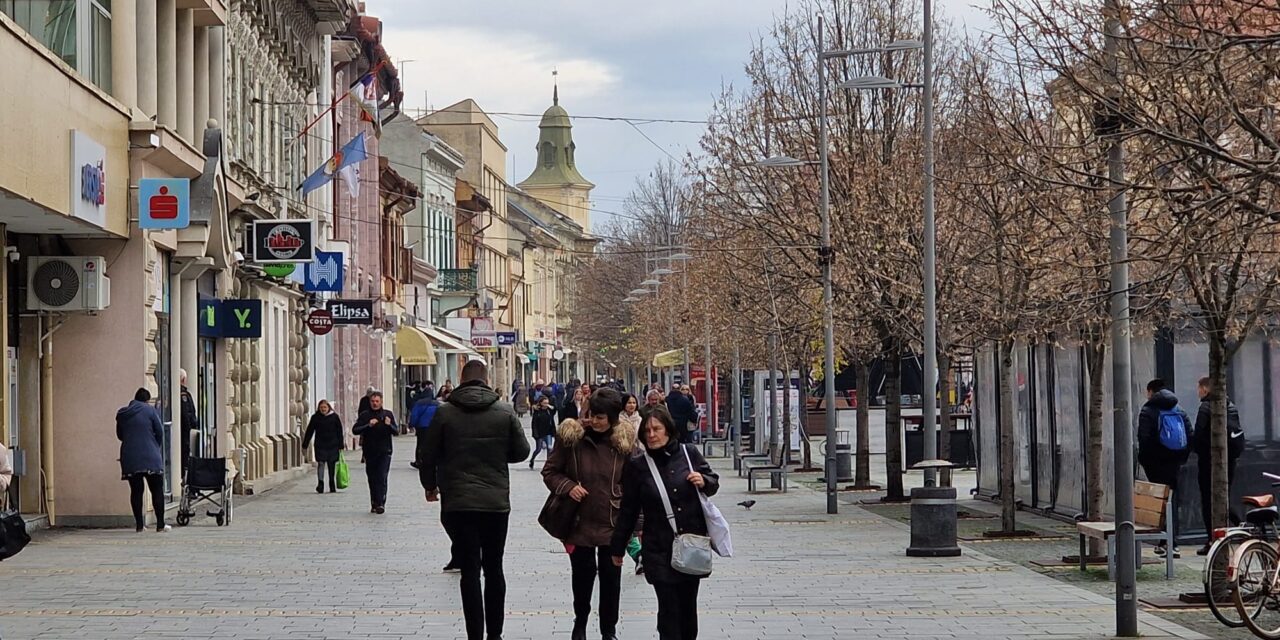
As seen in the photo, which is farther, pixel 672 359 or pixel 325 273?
pixel 672 359

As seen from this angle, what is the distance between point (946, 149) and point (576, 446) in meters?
14.3

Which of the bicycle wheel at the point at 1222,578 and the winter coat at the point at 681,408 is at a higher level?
the winter coat at the point at 681,408

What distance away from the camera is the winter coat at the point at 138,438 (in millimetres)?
22969

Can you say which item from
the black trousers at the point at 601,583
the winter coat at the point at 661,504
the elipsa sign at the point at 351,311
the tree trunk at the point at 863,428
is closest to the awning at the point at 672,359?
the elipsa sign at the point at 351,311

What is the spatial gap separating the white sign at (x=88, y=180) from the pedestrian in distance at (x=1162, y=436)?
36.3 ft

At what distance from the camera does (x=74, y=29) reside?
2225 centimetres

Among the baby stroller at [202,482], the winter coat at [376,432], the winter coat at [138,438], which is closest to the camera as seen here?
the winter coat at [138,438]

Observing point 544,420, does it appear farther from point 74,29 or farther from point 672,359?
point 672,359

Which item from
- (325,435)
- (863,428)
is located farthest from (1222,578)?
(325,435)

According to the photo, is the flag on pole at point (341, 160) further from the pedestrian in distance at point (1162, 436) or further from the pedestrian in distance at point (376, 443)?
the pedestrian in distance at point (1162, 436)

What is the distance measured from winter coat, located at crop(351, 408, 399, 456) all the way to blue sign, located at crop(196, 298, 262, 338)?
299cm

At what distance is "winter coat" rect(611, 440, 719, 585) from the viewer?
1132 centimetres

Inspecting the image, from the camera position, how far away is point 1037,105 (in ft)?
64.8

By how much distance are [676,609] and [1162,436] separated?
9.42 m
